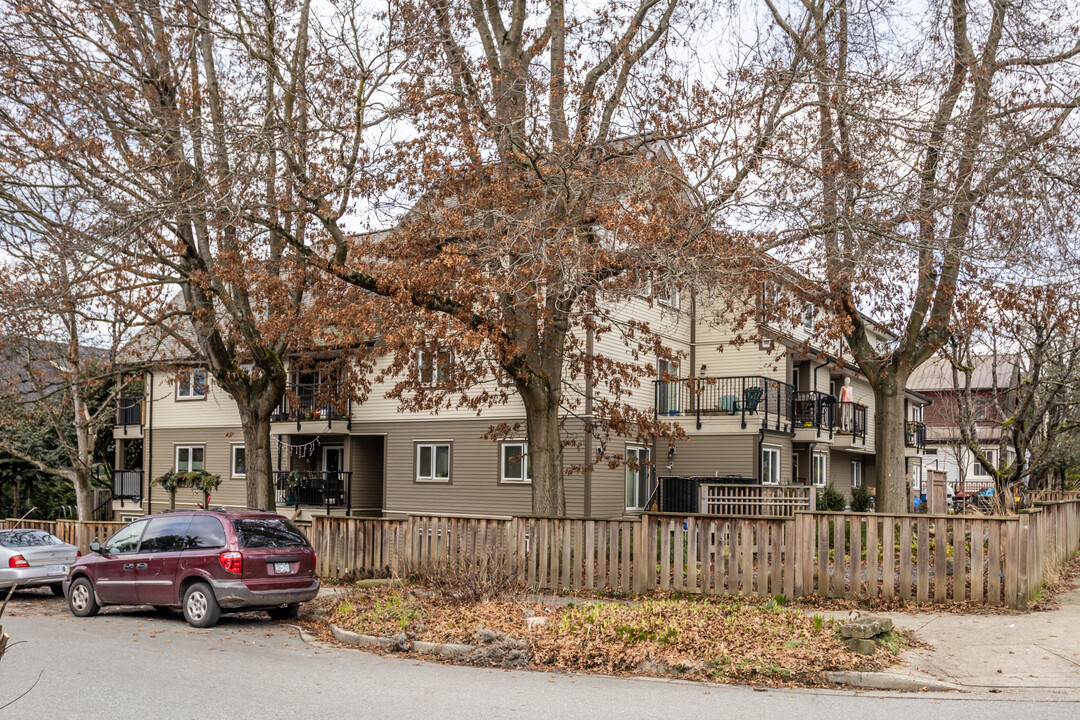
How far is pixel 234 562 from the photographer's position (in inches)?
517

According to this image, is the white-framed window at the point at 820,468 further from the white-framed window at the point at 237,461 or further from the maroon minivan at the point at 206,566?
the maroon minivan at the point at 206,566

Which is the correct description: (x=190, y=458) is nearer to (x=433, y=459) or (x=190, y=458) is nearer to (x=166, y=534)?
(x=433, y=459)

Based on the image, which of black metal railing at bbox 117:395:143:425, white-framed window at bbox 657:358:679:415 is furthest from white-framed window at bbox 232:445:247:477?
white-framed window at bbox 657:358:679:415

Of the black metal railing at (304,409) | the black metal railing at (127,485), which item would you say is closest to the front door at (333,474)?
the black metal railing at (304,409)

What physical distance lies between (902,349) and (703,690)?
10.8 metres

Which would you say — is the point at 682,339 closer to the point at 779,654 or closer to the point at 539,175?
the point at 539,175

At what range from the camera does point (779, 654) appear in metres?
9.79

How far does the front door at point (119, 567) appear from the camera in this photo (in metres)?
14.2

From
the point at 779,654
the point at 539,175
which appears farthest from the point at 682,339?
the point at 779,654

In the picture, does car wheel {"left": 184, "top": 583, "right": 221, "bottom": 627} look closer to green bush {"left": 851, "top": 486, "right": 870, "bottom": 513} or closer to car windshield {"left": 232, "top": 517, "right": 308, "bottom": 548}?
car windshield {"left": 232, "top": 517, "right": 308, "bottom": 548}

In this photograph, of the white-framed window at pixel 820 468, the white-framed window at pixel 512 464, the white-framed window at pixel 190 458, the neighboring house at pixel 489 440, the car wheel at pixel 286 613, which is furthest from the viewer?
the white-framed window at pixel 190 458

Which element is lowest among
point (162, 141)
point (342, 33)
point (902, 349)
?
point (902, 349)

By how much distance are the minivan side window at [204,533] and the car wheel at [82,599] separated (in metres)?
2.28

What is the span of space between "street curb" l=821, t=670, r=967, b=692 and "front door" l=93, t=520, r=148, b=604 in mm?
9777
